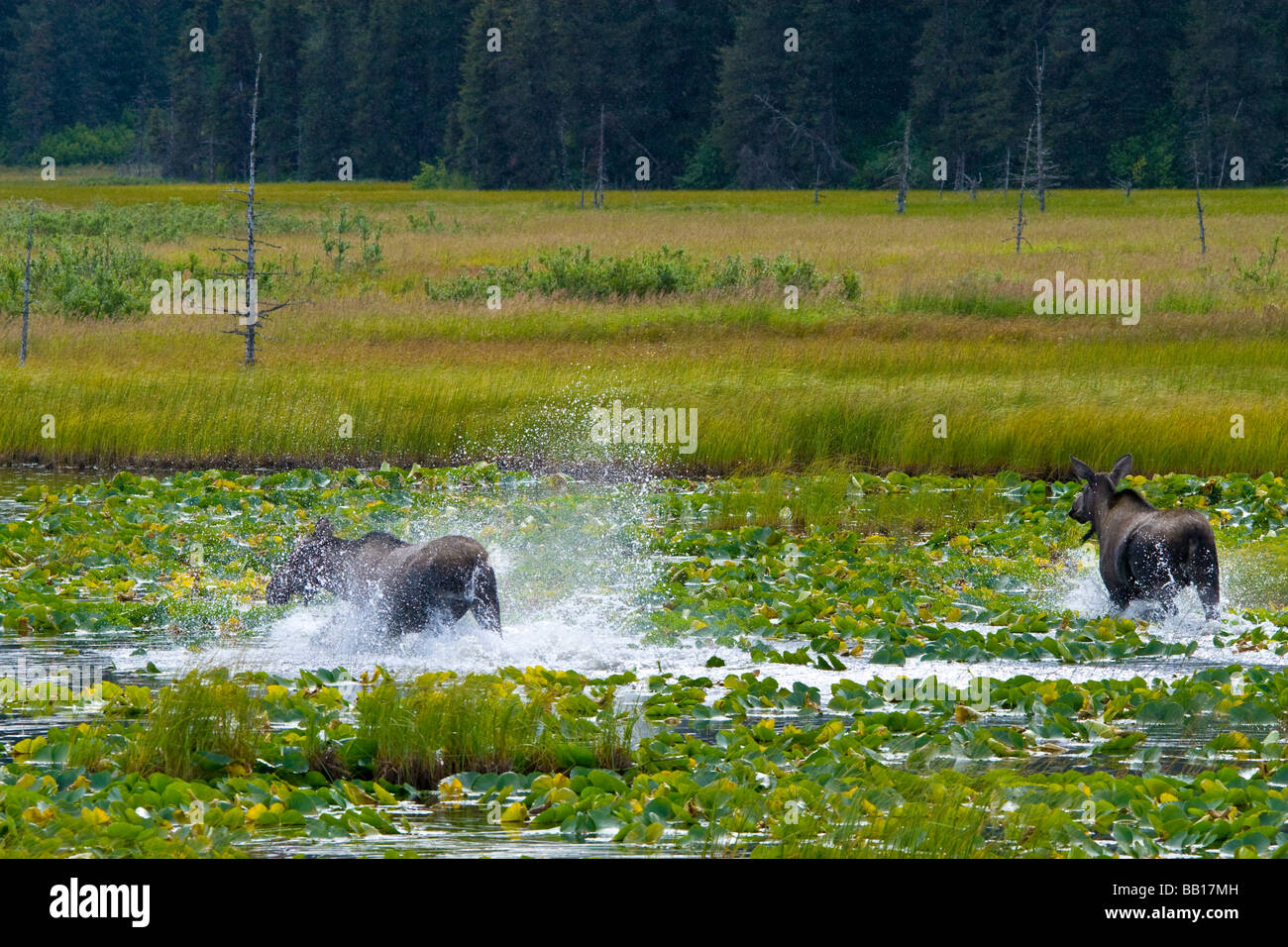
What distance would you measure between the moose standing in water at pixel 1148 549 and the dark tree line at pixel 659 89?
54362mm

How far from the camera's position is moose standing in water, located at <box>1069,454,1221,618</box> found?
11.3m

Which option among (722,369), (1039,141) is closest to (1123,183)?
(1039,141)

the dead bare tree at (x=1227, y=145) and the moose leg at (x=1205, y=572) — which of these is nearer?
the moose leg at (x=1205, y=572)

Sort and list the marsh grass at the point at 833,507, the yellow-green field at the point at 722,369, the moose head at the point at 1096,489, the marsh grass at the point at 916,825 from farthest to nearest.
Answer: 1. the yellow-green field at the point at 722,369
2. the marsh grass at the point at 833,507
3. the moose head at the point at 1096,489
4. the marsh grass at the point at 916,825

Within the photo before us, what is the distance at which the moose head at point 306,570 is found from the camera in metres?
11.7

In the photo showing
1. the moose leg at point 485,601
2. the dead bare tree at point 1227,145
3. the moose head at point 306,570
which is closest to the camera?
the moose leg at point 485,601

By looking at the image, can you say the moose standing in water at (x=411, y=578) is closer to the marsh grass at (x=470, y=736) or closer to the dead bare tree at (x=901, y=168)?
the marsh grass at (x=470, y=736)

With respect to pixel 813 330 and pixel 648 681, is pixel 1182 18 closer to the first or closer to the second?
pixel 813 330

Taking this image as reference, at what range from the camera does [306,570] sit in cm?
1188

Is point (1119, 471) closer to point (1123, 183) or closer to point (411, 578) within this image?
point (411, 578)

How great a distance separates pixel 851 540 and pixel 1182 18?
246 ft

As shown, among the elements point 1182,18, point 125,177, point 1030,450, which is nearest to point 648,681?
point 1030,450

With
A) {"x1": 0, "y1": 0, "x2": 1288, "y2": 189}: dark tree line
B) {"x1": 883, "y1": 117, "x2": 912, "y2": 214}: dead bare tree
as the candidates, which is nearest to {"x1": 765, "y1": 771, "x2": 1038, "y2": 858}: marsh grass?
{"x1": 883, "y1": 117, "x2": 912, "y2": 214}: dead bare tree

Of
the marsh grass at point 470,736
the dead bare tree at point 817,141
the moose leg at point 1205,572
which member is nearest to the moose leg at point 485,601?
the marsh grass at point 470,736
